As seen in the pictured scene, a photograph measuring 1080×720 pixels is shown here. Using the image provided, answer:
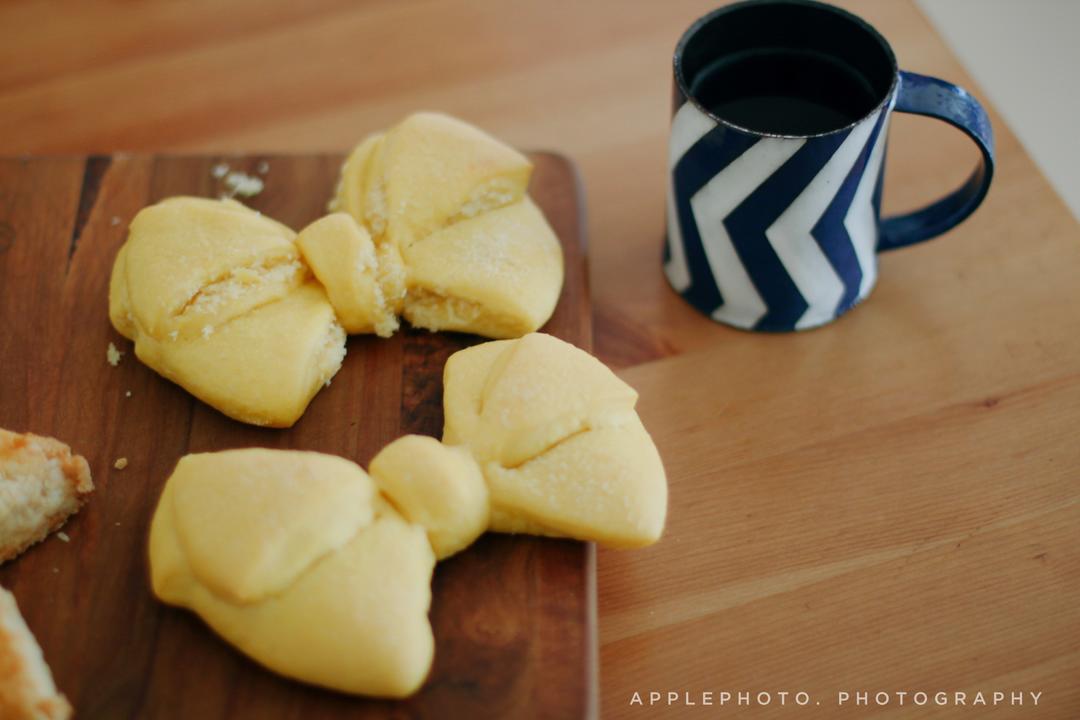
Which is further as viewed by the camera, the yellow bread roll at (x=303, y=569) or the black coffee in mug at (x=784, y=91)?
the black coffee in mug at (x=784, y=91)

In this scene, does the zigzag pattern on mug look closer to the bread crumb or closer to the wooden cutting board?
the wooden cutting board

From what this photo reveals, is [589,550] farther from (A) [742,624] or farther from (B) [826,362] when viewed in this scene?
(B) [826,362]

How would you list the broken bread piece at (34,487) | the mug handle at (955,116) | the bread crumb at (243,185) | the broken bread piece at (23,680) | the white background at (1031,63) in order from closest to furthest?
the broken bread piece at (23,680), the broken bread piece at (34,487), the mug handle at (955,116), the bread crumb at (243,185), the white background at (1031,63)

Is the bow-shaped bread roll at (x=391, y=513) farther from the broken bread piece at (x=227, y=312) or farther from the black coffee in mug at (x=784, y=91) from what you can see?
the black coffee in mug at (x=784, y=91)

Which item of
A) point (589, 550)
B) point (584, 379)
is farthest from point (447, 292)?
point (589, 550)

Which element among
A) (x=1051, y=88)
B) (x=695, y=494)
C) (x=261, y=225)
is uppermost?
(x=261, y=225)

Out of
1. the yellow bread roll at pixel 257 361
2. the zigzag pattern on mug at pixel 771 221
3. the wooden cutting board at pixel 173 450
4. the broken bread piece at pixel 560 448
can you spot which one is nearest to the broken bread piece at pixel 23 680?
A: the wooden cutting board at pixel 173 450
